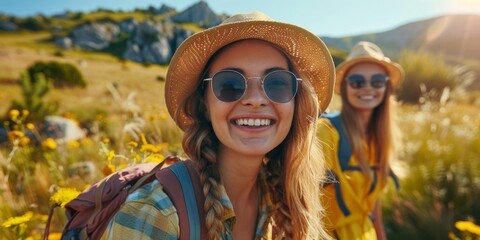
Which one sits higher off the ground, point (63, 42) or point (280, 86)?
point (280, 86)

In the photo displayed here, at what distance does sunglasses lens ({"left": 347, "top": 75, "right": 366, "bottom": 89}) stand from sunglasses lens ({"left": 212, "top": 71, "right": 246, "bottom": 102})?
76.9 inches

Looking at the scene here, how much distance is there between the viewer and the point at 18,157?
12.7 feet

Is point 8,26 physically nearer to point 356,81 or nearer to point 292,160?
point 356,81

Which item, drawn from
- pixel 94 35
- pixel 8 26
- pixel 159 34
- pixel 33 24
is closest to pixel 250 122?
pixel 159 34

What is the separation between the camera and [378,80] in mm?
3264

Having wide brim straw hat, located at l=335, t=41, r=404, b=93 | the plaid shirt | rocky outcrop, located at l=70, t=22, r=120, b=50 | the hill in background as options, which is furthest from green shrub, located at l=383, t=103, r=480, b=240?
rocky outcrop, located at l=70, t=22, r=120, b=50

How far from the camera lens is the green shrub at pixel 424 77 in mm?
15820

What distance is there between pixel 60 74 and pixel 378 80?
22058 millimetres

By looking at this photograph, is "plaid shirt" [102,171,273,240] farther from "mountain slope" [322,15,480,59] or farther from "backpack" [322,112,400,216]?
"mountain slope" [322,15,480,59]

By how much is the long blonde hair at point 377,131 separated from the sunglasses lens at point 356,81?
0.34 feet

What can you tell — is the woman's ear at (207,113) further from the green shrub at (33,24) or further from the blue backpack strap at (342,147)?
the green shrub at (33,24)

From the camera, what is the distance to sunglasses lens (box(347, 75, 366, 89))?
3238 millimetres

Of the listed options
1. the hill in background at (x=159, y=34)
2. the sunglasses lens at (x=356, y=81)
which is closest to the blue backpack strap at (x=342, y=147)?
the sunglasses lens at (x=356, y=81)

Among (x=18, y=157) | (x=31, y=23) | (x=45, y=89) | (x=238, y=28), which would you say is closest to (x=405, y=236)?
(x=238, y=28)
